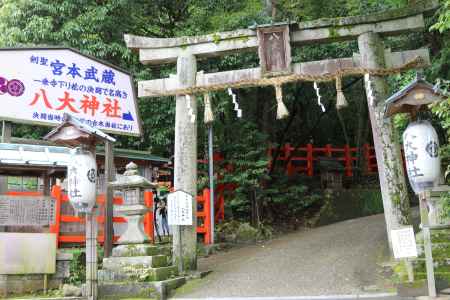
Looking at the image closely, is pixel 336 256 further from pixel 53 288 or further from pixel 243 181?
pixel 53 288

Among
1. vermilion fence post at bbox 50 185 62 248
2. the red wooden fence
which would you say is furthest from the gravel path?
vermilion fence post at bbox 50 185 62 248

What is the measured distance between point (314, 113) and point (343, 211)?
573 cm

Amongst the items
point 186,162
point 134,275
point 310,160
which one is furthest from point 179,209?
point 310,160

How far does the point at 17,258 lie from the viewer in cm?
916

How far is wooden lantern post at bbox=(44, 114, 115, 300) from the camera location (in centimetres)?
799

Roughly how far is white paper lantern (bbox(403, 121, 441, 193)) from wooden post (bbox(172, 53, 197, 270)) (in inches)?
178

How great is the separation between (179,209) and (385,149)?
423 cm

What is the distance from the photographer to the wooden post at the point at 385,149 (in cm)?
934

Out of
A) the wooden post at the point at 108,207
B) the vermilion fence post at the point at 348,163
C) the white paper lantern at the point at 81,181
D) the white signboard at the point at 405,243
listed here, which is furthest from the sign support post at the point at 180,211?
the vermilion fence post at the point at 348,163

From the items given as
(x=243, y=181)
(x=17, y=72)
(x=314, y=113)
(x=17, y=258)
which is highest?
(x=314, y=113)

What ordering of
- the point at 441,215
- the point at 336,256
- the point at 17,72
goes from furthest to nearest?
the point at 336,256 < the point at 17,72 < the point at 441,215

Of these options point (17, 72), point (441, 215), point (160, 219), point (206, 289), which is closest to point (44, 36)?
point (17, 72)

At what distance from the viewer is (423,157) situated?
696 centimetres

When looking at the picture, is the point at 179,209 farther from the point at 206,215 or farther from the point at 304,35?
the point at 304,35
